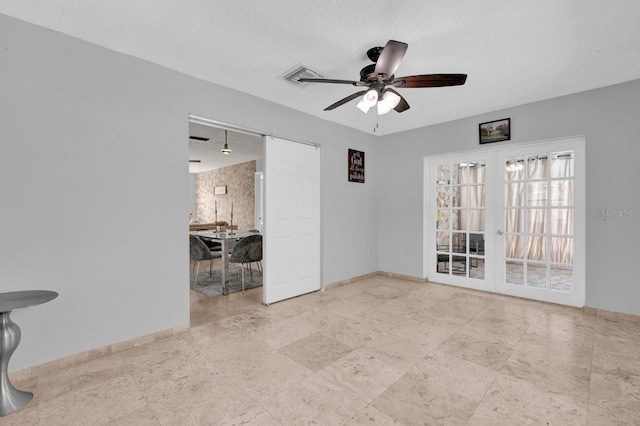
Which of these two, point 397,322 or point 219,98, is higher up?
point 219,98

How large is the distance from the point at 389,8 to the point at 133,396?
3.19 metres

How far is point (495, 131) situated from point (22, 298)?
5.28 m

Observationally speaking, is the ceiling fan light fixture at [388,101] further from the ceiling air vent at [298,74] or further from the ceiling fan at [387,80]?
the ceiling air vent at [298,74]

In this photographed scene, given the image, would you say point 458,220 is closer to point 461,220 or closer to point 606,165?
point 461,220

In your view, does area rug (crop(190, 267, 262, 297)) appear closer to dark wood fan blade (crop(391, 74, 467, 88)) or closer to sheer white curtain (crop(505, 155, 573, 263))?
dark wood fan blade (crop(391, 74, 467, 88))

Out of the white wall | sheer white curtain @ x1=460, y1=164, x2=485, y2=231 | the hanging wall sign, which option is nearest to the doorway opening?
the white wall

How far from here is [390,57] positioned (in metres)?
2.07

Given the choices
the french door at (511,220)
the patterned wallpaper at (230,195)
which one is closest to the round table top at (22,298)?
the french door at (511,220)

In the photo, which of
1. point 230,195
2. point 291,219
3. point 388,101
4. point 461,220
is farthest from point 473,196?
point 230,195

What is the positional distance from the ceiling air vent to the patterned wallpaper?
5.22m

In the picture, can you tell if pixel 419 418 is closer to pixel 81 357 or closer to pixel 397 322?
pixel 397 322

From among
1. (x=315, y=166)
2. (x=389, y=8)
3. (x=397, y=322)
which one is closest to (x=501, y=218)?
(x=397, y=322)

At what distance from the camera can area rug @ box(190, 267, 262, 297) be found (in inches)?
175

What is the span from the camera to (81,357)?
7.68 ft
